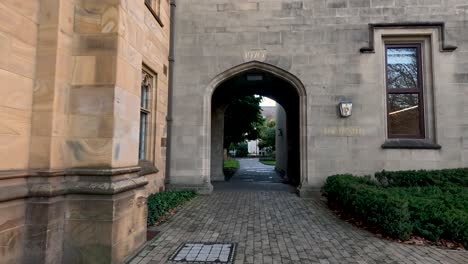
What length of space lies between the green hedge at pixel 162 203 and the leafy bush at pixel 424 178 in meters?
5.51

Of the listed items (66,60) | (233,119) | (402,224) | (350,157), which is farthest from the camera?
(233,119)

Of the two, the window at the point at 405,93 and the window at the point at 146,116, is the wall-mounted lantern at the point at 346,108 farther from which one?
the window at the point at 146,116

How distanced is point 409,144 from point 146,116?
24.8ft

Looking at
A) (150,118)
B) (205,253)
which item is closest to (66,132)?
(205,253)

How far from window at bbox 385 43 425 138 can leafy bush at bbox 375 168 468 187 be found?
131 cm

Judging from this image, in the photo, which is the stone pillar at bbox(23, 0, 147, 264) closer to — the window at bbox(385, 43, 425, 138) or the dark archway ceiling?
the dark archway ceiling

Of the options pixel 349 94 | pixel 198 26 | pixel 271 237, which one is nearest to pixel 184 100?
pixel 198 26

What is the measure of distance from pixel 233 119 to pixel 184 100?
1000cm

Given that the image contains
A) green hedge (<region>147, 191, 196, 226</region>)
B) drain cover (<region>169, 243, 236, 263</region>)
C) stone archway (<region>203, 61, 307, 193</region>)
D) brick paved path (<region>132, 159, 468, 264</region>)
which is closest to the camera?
drain cover (<region>169, 243, 236, 263</region>)

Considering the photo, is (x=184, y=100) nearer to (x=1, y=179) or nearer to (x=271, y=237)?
(x=271, y=237)

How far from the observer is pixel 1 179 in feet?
10.7

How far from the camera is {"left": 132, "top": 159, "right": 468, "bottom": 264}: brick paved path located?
4.34 meters

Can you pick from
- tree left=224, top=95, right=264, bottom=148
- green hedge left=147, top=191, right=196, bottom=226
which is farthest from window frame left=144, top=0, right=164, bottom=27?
tree left=224, top=95, right=264, bottom=148

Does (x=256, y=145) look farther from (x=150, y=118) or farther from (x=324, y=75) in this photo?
(x=150, y=118)
